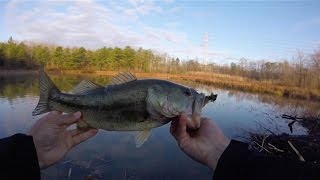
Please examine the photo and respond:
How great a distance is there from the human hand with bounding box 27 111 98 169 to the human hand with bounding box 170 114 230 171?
1.12m

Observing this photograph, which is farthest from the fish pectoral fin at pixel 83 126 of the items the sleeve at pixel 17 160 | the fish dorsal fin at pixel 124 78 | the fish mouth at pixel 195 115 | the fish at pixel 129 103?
the fish mouth at pixel 195 115

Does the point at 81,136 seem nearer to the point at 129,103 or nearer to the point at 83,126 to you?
the point at 83,126

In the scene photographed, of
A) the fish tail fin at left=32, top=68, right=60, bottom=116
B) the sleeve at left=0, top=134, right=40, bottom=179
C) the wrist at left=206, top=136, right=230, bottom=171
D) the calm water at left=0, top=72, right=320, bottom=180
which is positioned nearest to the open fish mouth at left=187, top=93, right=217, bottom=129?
the wrist at left=206, top=136, right=230, bottom=171

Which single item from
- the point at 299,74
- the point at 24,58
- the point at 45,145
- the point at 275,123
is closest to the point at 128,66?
the point at 24,58

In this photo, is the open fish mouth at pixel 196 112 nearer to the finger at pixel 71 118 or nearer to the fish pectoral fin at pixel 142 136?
the fish pectoral fin at pixel 142 136

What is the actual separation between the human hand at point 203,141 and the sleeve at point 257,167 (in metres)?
0.54

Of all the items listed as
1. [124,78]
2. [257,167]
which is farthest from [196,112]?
[257,167]

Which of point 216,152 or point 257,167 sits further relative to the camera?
point 216,152

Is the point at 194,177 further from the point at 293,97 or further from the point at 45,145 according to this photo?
the point at 293,97

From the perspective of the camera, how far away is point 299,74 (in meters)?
70.6

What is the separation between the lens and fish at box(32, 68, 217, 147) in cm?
321

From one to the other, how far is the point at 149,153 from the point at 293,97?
36397 mm

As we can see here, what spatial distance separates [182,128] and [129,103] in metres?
0.61

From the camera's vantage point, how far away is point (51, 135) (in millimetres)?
3434
